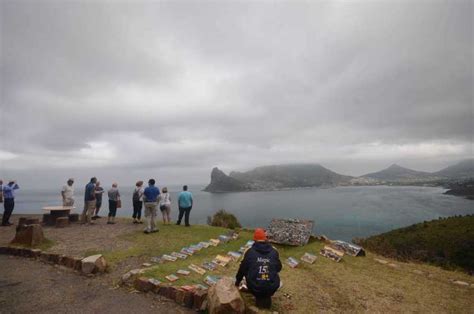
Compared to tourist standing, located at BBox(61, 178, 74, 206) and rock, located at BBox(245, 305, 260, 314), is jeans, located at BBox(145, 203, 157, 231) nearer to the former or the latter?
tourist standing, located at BBox(61, 178, 74, 206)

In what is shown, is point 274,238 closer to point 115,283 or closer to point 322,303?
point 322,303

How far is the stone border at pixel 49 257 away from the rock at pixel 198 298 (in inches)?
133

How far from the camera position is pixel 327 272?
7.43m

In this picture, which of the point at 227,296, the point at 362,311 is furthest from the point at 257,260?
the point at 362,311

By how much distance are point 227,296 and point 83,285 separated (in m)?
4.01

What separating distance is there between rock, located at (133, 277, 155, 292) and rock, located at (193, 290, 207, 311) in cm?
124

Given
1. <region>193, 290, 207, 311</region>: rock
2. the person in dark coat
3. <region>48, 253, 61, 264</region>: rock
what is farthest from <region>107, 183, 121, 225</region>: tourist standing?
the person in dark coat

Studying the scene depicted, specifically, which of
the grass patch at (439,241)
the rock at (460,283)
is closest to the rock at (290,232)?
the rock at (460,283)

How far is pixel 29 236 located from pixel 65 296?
4898 millimetres

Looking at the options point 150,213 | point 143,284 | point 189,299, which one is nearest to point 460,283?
point 189,299

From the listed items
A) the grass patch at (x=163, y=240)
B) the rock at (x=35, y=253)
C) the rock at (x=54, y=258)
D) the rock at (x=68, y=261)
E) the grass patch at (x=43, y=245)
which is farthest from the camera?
the grass patch at (x=43, y=245)

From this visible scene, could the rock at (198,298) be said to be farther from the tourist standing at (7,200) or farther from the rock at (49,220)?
the tourist standing at (7,200)

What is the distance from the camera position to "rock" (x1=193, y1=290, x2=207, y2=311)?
5.30m

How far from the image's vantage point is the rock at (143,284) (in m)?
6.05
